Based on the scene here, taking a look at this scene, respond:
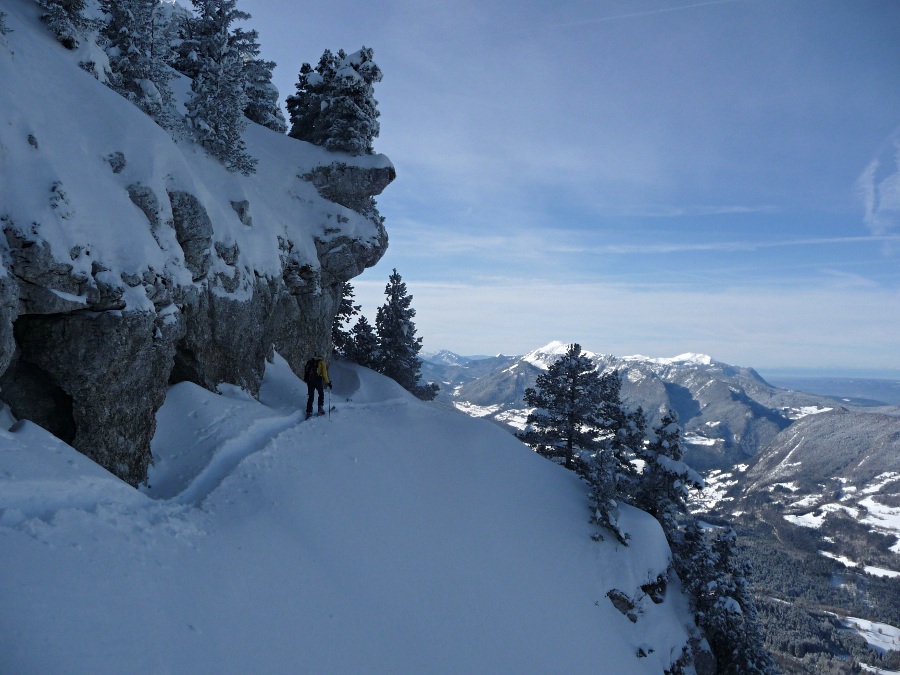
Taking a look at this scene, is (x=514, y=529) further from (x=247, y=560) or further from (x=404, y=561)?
(x=247, y=560)

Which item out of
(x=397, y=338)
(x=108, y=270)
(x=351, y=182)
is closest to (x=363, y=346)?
(x=397, y=338)

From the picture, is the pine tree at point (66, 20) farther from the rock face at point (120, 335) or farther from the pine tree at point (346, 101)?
the pine tree at point (346, 101)

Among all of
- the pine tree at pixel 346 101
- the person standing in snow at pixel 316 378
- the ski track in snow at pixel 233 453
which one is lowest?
the ski track in snow at pixel 233 453

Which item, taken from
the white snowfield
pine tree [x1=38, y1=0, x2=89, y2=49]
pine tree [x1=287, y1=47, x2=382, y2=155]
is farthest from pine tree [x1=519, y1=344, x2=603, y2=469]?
pine tree [x1=38, y1=0, x2=89, y2=49]

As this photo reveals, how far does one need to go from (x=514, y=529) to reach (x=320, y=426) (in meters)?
8.81

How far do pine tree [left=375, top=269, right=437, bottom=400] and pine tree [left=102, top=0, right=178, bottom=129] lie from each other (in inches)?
748

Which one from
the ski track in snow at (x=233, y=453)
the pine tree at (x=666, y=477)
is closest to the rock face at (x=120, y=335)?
the ski track in snow at (x=233, y=453)

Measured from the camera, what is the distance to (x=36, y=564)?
636 centimetres

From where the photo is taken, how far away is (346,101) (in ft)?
103

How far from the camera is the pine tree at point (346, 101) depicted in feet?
104

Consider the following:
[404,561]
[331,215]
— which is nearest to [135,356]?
[404,561]

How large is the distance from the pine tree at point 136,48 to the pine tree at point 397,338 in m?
19.0

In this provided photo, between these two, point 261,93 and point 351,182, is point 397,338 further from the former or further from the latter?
point 261,93

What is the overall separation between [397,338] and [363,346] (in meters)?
2.86
